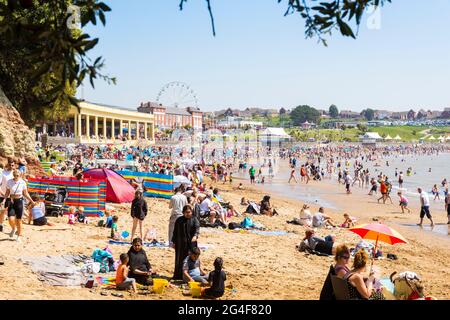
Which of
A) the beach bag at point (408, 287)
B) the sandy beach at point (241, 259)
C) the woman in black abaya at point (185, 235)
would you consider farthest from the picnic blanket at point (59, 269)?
the beach bag at point (408, 287)

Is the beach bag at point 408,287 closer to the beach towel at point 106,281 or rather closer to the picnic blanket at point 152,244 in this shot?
the beach towel at point 106,281

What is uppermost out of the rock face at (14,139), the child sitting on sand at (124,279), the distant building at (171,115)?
the distant building at (171,115)

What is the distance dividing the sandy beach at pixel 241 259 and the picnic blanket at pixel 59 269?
0.57 feet

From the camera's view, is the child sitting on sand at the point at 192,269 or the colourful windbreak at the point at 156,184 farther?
the colourful windbreak at the point at 156,184

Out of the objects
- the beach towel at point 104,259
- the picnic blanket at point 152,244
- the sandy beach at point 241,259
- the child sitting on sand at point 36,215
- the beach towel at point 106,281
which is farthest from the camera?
the child sitting on sand at point 36,215

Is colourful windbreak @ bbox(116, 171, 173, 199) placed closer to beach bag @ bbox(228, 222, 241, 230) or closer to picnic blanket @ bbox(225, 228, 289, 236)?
beach bag @ bbox(228, 222, 241, 230)

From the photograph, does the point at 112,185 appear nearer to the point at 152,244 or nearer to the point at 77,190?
the point at 77,190

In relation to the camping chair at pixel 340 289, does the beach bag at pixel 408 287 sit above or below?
below

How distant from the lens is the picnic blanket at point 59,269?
7657 millimetres

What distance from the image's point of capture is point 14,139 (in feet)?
56.2

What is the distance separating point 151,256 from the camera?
10008mm

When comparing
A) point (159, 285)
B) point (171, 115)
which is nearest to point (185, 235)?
point (159, 285)

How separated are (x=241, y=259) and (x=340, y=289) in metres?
5.31
